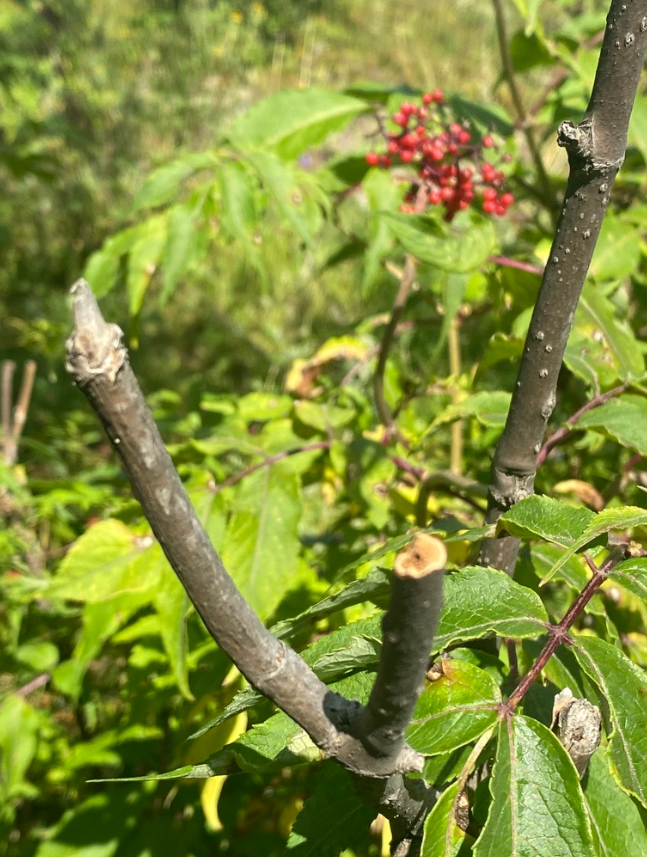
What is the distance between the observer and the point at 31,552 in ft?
5.98

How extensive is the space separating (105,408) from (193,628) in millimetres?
938

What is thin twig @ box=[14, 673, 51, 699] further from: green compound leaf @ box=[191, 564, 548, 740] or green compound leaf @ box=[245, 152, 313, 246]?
green compound leaf @ box=[191, 564, 548, 740]

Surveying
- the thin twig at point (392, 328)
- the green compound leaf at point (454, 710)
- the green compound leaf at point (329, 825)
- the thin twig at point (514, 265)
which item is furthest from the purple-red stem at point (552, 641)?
the thin twig at point (392, 328)

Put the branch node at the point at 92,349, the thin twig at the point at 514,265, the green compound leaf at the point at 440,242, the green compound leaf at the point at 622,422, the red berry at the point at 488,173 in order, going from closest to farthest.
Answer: the branch node at the point at 92,349, the green compound leaf at the point at 622,422, the green compound leaf at the point at 440,242, the thin twig at the point at 514,265, the red berry at the point at 488,173

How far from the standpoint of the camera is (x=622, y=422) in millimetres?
758

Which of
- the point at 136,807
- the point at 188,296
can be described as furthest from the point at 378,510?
the point at 188,296

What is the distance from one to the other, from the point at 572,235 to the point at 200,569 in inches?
14.2

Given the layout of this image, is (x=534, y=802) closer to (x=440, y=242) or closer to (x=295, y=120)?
(x=440, y=242)

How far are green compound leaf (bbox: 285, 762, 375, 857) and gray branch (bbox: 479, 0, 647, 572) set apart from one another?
243 mm

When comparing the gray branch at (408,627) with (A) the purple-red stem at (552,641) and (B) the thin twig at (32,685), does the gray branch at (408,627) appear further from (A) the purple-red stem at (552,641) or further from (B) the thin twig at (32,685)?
(B) the thin twig at (32,685)

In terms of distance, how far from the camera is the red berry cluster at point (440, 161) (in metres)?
1.28

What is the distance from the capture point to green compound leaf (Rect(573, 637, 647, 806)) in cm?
49

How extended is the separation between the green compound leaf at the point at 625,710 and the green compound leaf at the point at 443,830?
109 mm

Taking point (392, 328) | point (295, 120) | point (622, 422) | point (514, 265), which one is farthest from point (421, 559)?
point (295, 120)
